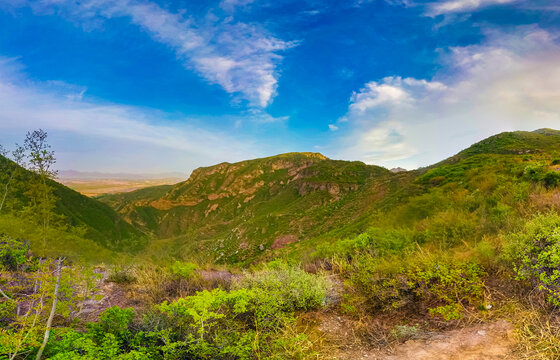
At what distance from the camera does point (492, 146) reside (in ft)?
127

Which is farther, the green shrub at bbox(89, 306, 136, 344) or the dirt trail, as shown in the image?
the green shrub at bbox(89, 306, 136, 344)

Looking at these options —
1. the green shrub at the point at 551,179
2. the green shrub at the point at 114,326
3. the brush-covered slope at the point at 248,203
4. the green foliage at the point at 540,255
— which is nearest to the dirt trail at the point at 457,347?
the green foliage at the point at 540,255

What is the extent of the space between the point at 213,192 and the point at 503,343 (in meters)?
133

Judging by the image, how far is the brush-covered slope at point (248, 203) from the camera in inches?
2200

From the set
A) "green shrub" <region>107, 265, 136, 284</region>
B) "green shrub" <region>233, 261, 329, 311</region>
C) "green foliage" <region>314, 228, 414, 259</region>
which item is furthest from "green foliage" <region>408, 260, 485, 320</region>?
"green shrub" <region>107, 265, 136, 284</region>

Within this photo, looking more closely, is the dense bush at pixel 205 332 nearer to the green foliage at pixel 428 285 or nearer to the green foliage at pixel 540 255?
the green foliage at pixel 428 285

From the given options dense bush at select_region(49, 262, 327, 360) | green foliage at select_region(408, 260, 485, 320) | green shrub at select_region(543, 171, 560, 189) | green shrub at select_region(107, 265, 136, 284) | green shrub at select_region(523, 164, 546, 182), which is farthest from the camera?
green shrub at select_region(523, 164, 546, 182)

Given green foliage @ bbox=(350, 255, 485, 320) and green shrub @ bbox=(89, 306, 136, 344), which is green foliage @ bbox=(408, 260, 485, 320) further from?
green shrub @ bbox=(89, 306, 136, 344)

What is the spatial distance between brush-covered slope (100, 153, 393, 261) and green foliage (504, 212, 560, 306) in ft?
140

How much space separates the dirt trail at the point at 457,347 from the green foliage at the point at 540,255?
971 mm

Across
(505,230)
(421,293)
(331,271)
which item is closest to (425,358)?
(421,293)

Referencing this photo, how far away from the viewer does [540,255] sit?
4.06 meters

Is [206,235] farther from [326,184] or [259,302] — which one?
[259,302]

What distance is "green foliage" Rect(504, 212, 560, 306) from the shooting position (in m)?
3.82
